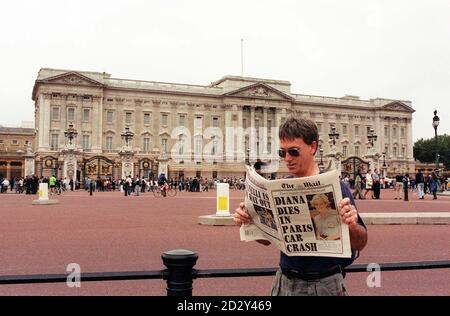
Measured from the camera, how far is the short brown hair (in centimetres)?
265

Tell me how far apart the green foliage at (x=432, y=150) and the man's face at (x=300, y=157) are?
109358 mm

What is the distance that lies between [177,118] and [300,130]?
71.4 m

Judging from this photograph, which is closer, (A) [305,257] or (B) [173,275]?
(A) [305,257]

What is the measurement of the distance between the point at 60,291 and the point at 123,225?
730 centimetres

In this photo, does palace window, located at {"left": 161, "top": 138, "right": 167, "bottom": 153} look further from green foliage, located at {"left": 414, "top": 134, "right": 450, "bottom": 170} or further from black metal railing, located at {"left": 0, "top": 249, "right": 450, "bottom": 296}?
black metal railing, located at {"left": 0, "top": 249, "right": 450, "bottom": 296}

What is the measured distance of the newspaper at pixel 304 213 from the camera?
2.40 metres

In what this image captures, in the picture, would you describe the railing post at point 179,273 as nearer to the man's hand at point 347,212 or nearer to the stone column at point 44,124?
the man's hand at point 347,212

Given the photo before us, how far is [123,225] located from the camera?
13.1 m

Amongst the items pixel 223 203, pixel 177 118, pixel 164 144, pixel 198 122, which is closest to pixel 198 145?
pixel 198 122

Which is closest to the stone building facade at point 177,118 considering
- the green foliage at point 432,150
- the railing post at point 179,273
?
the green foliage at point 432,150

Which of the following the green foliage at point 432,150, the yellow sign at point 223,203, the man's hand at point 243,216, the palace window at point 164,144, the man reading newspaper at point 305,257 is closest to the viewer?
the man reading newspaper at point 305,257

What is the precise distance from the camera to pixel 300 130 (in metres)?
2.65

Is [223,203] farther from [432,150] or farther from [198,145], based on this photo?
[432,150]

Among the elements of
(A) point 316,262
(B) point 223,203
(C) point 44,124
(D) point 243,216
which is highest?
(C) point 44,124
